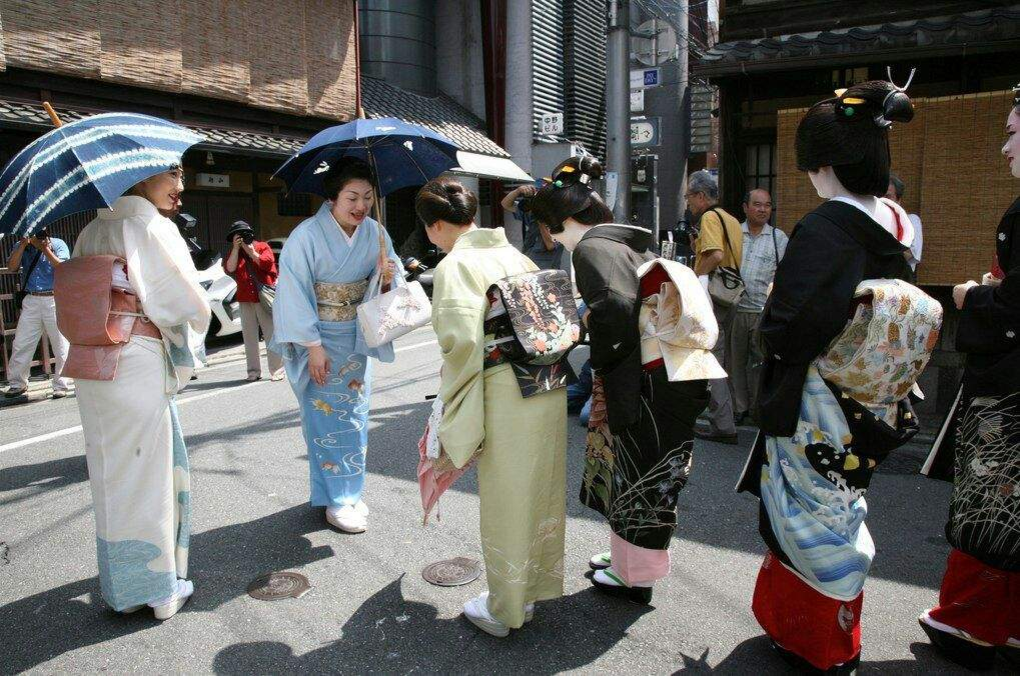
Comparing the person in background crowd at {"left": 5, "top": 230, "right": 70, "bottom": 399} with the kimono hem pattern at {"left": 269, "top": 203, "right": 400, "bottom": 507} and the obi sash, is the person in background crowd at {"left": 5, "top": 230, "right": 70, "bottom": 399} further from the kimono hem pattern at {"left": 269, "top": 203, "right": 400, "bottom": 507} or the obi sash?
the obi sash

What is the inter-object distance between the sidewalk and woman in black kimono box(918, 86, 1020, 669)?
636 centimetres

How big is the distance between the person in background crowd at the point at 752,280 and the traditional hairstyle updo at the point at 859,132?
3.05 metres

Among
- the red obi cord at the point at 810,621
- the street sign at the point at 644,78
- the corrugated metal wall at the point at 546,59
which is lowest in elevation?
the red obi cord at the point at 810,621

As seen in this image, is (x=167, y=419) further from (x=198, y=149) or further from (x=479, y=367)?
(x=198, y=149)

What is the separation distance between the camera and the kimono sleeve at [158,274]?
3041 millimetres

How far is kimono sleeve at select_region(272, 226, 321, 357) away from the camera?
3.77 m

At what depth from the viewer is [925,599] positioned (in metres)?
3.25

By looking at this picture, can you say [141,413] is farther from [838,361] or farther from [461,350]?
[838,361]

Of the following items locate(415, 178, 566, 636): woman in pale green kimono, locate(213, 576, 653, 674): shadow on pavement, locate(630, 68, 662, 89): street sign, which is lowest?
locate(213, 576, 653, 674): shadow on pavement

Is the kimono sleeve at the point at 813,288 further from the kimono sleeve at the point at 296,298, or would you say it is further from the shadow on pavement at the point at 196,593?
the shadow on pavement at the point at 196,593

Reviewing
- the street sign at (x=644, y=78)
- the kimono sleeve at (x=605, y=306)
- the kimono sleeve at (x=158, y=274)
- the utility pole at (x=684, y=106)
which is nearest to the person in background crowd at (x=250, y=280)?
the kimono sleeve at (x=158, y=274)

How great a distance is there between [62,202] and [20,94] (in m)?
7.49

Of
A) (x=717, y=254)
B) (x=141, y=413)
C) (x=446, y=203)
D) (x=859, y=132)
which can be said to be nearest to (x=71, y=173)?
(x=141, y=413)

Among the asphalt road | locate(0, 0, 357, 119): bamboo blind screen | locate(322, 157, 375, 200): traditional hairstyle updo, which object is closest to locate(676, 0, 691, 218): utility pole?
locate(0, 0, 357, 119): bamboo blind screen
